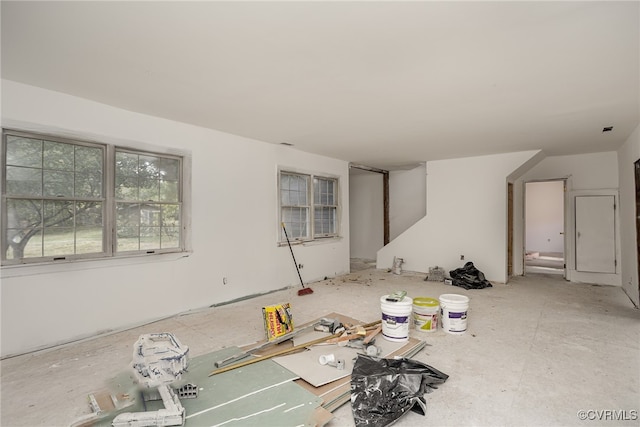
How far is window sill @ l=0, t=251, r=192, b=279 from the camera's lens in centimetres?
293

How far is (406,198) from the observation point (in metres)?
8.46

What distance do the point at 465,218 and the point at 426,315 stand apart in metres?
3.81

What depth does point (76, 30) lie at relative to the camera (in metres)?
2.09

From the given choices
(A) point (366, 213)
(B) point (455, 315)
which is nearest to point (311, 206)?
(A) point (366, 213)

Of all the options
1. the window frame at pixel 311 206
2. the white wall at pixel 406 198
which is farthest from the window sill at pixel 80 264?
the white wall at pixel 406 198

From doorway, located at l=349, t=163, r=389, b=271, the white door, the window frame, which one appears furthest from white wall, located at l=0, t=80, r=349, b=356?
the white door

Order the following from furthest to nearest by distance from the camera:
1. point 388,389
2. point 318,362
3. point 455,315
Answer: point 455,315, point 318,362, point 388,389

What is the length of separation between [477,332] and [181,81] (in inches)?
162

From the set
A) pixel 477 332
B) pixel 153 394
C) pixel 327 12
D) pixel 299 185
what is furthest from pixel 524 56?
pixel 299 185

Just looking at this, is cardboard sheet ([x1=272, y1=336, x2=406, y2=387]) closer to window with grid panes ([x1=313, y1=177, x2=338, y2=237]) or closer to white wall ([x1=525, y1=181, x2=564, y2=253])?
window with grid panes ([x1=313, y1=177, x2=338, y2=237])

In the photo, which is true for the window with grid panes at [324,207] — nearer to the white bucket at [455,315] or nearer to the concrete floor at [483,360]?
the concrete floor at [483,360]

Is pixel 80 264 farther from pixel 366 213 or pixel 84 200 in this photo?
pixel 366 213

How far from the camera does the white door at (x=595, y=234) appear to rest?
6016mm

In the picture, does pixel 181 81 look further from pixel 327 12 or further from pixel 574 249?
pixel 574 249
